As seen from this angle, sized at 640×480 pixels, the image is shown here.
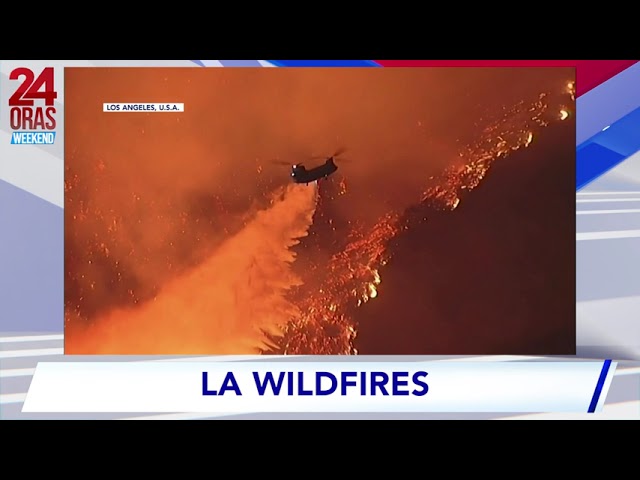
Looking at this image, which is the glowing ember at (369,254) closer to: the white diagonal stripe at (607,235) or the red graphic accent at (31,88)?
the white diagonal stripe at (607,235)

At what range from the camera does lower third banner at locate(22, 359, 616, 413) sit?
348cm

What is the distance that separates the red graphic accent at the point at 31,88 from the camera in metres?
3.53

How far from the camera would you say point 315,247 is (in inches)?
140

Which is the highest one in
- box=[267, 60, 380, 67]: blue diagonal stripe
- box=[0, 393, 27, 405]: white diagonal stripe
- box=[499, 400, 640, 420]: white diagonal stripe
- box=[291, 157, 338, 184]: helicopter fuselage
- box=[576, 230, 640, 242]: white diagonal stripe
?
box=[267, 60, 380, 67]: blue diagonal stripe

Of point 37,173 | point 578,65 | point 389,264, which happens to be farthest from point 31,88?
point 578,65

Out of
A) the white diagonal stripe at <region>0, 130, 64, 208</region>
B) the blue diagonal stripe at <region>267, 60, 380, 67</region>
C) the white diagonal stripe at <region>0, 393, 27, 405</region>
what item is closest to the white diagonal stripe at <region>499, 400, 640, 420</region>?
the blue diagonal stripe at <region>267, 60, 380, 67</region>

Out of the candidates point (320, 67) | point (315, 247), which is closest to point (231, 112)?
point (320, 67)

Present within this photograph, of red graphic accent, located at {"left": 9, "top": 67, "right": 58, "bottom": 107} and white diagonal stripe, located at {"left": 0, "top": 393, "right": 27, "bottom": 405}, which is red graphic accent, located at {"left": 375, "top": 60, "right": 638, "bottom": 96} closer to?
red graphic accent, located at {"left": 9, "top": 67, "right": 58, "bottom": 107}

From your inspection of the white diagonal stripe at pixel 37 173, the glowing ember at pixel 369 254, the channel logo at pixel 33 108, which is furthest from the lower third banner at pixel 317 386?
the channel logo at pixel 33 108

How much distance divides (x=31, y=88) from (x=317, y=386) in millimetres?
2228

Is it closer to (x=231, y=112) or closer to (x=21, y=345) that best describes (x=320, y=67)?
(x=231, y=112)

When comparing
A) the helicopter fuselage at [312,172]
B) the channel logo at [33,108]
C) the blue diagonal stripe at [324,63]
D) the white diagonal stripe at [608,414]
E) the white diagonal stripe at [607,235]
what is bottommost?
the white diagonal stripe at [608,414]

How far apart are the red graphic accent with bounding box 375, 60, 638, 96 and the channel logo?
179cm

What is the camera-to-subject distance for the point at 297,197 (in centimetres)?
355
